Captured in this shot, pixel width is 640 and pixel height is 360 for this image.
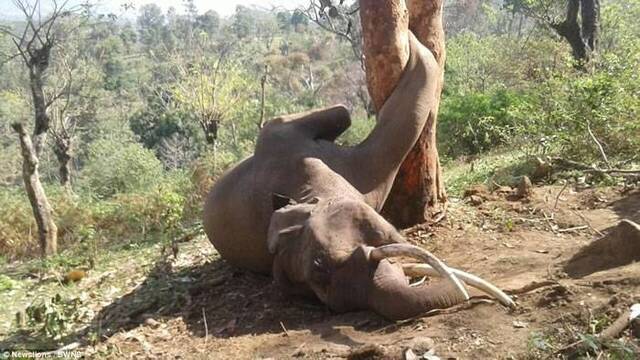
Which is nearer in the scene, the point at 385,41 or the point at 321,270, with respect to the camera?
the point at 321,270

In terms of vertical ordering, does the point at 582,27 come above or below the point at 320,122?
above

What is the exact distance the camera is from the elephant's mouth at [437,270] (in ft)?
12.9

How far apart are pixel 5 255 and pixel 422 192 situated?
27.4 feet

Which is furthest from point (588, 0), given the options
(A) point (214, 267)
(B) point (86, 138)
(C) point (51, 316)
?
(B) point (86, 138)

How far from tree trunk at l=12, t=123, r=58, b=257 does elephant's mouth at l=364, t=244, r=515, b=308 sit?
6359 mm

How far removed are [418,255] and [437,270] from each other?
149mm

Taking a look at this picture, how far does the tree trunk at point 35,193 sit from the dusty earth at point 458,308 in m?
2.69

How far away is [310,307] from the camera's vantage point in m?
4.88

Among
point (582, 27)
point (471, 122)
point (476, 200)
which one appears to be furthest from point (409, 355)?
point (582, 27)

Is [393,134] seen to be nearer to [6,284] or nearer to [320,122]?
[320,122]

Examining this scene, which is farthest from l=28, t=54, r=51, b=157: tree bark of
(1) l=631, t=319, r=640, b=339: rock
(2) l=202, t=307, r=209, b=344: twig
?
(1) l=631, t=319, r=640, b=339: rock

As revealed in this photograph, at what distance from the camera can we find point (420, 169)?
632 centimetres

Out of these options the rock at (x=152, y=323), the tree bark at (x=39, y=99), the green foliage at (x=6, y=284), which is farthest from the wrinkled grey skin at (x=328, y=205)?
the tree bark at (x=39, y=99)

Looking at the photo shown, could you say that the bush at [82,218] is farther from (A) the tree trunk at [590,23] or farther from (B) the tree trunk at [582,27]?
(A) the tree trunk at [590,23]
